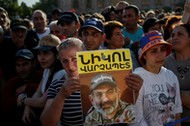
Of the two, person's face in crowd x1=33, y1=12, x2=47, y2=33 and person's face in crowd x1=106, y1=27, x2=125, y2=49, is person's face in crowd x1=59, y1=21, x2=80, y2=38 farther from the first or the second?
person's face in crowd x1=33, y1=12, x2=47, y2=33

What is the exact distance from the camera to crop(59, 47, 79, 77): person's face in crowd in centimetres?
269

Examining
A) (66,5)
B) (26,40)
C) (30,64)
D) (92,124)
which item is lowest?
(92,124)

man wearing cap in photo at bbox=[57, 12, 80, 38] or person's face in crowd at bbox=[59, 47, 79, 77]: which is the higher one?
man wearing cap in photo at bbox=[57, 12, 80, 38]

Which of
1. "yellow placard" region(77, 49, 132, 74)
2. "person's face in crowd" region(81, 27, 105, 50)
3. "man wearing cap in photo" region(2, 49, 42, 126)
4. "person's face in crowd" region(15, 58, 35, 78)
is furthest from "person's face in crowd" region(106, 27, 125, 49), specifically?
"yellow placard" region(77, 49, 132, 74)

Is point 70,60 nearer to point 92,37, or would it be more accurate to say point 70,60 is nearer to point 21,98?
Answer: point 92,37

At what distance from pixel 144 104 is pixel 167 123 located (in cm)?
25

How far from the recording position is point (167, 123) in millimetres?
2988

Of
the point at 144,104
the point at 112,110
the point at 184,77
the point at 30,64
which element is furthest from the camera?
the point at 30,64

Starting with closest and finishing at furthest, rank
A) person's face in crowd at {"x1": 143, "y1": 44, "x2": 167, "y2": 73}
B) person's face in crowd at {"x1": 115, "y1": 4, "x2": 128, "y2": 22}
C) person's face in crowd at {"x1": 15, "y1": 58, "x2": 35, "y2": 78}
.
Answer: person's face in crowd at {"x1": 143, "y1": 44, "x2": 167, "y2": 73}
person's face in crowd at {"x1": 15, "y1": 58, "x2": 35, "y2": 78}
person's face in crowd at {"x1": 115, "y1": 4, "x2": 128, "y2": 22}

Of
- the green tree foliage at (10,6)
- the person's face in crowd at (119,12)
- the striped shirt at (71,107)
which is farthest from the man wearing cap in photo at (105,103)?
the green tree foliage at (10,6)

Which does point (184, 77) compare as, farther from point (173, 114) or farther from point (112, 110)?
point (112, 110)

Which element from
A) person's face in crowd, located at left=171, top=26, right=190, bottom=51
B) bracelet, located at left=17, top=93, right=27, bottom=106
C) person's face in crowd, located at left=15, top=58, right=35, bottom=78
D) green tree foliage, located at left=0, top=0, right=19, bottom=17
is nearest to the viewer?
person's face in crowd, located at left=171, top=26, right=190, bottom=51

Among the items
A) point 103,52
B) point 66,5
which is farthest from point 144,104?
point 66,5

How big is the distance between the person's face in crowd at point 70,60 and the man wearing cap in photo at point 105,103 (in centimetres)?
28
